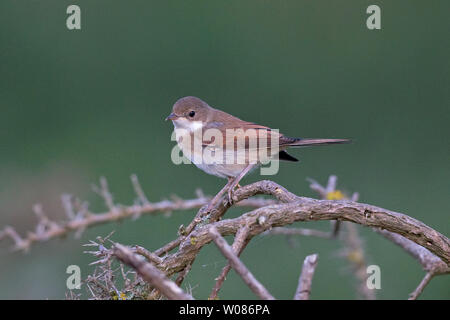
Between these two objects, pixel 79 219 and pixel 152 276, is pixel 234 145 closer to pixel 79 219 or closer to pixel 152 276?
pixel 79 219

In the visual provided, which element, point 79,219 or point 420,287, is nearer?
point 420,287

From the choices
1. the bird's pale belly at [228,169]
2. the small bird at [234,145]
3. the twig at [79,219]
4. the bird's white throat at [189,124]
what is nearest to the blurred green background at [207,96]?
the bird's white throat at [189,124]

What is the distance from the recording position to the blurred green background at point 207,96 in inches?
235

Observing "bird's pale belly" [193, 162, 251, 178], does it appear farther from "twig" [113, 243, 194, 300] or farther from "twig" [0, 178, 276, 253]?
"twig" [113, 243, 194, 300]

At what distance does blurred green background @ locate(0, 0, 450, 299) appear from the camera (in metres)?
5.98

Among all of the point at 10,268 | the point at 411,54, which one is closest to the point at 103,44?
the point at 10,268

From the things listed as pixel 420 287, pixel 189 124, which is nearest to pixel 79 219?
pixel 420 287

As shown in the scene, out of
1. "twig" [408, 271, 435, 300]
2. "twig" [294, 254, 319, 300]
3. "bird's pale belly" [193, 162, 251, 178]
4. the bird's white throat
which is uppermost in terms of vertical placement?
the bird's white throat

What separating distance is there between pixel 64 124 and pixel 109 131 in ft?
1.48

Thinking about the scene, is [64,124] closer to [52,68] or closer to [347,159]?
[52,68]

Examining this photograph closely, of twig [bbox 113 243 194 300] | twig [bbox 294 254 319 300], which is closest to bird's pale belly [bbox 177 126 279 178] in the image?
twig [bbox 294 254 319 300]

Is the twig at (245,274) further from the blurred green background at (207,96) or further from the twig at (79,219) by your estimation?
the blurred green background at (207,96)

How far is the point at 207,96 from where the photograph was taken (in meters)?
6.49

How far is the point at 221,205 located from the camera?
2.89 m
